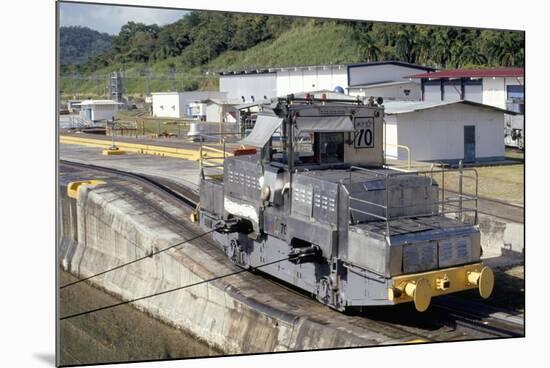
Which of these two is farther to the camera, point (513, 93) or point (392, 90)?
point (392, 90)

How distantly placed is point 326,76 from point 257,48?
4977 mm

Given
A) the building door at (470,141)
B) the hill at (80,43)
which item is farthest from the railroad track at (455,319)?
the building door at (470,141)

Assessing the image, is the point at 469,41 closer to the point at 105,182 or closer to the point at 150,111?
the point at 105,182

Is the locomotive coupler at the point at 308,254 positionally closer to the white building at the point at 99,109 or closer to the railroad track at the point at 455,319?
the railroad track at the point at 455,319

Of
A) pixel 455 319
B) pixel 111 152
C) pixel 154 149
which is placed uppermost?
pixel 154 149

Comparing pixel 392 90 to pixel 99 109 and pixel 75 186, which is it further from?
pixel 99 109

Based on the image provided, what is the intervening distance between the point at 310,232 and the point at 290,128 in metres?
1.99

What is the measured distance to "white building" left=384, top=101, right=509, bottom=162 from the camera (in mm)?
29109

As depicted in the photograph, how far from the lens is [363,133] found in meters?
16.1

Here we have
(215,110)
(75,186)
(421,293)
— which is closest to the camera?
(421,293)

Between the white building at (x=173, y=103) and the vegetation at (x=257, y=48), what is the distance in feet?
5.35

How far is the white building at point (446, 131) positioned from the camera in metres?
29.1

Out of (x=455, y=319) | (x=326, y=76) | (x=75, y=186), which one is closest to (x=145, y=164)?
(x=75, y=186)

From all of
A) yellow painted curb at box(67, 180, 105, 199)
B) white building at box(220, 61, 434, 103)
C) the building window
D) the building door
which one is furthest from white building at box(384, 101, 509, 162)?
yellow painted curb at box(67, 180, 105, 199)
